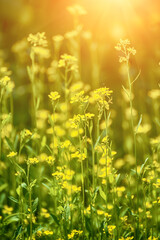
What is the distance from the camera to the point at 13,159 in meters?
1.52

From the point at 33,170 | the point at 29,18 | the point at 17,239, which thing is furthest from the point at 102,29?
the point at 17,239

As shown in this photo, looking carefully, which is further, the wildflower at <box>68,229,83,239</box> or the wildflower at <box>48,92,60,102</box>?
the wildflower at <box>48,92,60,102</box>

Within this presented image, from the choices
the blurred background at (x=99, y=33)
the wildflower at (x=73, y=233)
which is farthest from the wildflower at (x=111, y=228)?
the blurred background at (x=99, y=33)

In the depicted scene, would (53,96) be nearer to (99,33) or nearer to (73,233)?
(73,233)

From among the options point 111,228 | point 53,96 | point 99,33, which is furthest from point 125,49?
point 99,33

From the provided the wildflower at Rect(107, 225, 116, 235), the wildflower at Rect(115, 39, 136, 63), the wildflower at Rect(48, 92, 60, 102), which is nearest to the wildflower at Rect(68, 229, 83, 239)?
the wildflower at Rect(107, 225, 116, 235)

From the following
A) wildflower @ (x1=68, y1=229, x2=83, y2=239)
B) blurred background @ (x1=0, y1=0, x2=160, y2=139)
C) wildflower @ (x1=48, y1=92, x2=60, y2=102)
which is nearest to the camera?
wildflower @ (x1=68, y1=229, x2=83, y2=239)

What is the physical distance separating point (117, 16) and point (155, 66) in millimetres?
1379

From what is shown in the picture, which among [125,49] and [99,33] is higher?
[99,33]

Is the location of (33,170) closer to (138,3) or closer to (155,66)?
(155,66)

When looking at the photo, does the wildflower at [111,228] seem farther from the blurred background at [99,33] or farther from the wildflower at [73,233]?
the blurred background at [99,33]

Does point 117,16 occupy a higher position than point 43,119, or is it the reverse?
point 117,16

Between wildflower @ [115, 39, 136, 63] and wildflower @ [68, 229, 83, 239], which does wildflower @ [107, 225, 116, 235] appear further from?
wildflower @ [115, 39, 136, 63]

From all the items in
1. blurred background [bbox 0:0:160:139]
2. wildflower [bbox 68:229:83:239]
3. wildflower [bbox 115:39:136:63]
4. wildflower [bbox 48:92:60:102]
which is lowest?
wildflower [bbox 68:229:83:239]
